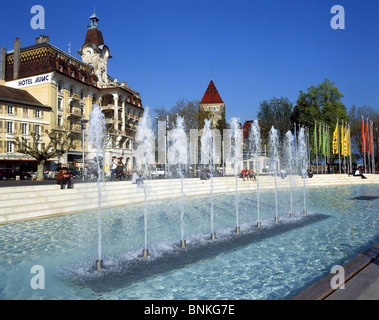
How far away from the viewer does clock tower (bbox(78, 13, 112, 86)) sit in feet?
179

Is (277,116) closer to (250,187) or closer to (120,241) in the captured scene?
(250,187)

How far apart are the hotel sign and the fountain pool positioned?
34933 mm

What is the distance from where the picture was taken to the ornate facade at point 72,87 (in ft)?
135

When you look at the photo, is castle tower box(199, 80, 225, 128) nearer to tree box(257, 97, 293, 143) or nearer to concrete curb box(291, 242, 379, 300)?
tree box(257, 97, 293, 143)

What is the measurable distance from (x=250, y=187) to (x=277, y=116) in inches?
1499

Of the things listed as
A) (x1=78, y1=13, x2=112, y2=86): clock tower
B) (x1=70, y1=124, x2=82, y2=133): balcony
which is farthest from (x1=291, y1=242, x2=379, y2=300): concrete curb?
(x1=78, y1=13, x2=112, y2=86): clock tower

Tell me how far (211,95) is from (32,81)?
65346mm

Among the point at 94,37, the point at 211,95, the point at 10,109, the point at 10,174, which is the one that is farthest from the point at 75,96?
the point at 211,95

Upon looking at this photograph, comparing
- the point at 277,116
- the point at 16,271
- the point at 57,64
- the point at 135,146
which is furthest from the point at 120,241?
the point at 277,116

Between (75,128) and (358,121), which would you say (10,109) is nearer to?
(75,128)

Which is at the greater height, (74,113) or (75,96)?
(75,96)

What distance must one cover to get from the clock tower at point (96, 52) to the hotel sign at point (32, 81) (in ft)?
41.5

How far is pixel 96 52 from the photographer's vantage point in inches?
2185
